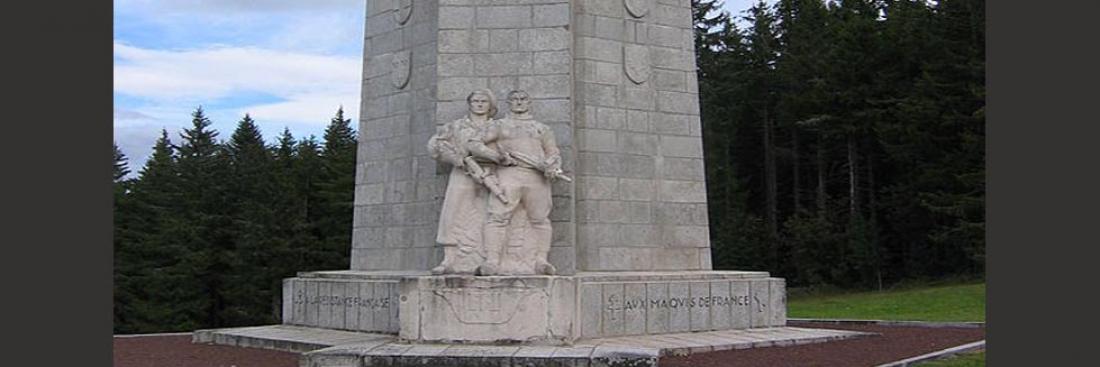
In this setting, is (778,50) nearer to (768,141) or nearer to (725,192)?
(768,141)

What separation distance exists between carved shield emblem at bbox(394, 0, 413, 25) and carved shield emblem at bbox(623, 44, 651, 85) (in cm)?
328

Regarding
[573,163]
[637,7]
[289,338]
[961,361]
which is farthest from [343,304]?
[961,361]

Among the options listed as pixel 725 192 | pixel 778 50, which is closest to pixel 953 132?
pixel 725 192

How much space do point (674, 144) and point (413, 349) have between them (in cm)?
602

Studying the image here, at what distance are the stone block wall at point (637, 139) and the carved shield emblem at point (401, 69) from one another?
2608mm

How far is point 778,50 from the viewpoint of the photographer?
169 feet

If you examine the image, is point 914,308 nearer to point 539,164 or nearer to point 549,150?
point 549,150

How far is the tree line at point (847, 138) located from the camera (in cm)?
3866

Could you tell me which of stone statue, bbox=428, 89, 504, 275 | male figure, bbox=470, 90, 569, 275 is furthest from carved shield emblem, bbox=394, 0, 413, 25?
male figure, bbox=470, 90, 569, 275

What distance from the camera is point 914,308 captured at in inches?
1068

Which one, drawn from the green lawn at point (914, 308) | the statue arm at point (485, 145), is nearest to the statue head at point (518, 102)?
the statue arm at point (485, 145)

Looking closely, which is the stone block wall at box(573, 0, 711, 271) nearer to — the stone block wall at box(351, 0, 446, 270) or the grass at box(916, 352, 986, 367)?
the stone block wall at box(351, 0, 446, 270)

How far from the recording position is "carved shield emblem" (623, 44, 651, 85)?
16203mm

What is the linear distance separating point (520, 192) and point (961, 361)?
5648 millimetres
